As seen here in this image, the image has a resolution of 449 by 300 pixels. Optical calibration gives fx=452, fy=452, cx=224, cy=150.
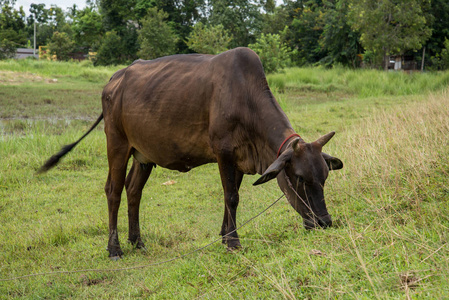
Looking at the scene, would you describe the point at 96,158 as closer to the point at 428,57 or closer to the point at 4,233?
the point at 4,233

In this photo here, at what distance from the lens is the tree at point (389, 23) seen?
73.3 ft

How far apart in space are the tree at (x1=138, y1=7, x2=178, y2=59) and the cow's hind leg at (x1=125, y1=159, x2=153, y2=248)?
95.0ft

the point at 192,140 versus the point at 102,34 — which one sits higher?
the point at 102,34

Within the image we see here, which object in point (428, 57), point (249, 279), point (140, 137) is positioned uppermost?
point (428, 57)

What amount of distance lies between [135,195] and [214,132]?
153 cm

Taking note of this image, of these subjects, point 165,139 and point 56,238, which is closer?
point 165,139

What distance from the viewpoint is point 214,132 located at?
13.4ft

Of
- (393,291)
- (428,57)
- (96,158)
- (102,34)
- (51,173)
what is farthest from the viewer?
(102,34)

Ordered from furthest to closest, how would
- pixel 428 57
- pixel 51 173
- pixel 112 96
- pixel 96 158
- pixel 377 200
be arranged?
pixel 428 57 < pixel 96 158 < pixel 51 173 < pixel 112 96 < pixel 377 200

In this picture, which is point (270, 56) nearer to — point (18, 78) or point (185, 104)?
point (18, 78)

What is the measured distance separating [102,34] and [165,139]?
4548cm

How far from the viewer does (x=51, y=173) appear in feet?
25.6

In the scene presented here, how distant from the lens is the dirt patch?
19422 mm

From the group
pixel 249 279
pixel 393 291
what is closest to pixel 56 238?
pixel 249 279
